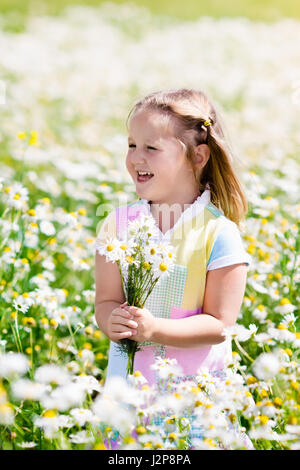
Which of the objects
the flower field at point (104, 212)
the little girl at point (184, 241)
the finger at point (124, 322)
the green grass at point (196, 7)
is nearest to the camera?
the flower field at point (104, 212)

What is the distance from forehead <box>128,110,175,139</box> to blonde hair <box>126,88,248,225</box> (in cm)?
1

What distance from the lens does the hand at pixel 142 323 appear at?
1467mm

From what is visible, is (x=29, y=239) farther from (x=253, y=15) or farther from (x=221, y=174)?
(x=253, y=15)

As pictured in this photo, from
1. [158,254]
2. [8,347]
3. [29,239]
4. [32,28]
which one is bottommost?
[8,347]

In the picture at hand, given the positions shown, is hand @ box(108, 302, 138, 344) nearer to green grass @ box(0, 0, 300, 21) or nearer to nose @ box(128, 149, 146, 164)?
nose @ box(128, 149, 146, 164)

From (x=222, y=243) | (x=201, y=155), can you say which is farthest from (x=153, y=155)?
(x=222, y=243)

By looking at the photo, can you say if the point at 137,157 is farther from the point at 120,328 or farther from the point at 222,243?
the point at 120,328

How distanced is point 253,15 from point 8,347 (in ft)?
28.1

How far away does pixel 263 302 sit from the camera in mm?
2449

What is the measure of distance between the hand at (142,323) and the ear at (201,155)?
504 millimetres

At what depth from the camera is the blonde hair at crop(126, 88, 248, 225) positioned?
66.5 inches

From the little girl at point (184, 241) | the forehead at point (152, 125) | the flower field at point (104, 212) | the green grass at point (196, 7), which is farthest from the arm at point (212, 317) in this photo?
the green grass at point (196, 7)

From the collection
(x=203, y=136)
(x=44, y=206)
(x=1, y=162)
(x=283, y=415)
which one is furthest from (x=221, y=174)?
(x=1, y=162)

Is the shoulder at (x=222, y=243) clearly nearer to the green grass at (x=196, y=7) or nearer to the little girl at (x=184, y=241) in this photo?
the little girl at (x=184, y=241)
